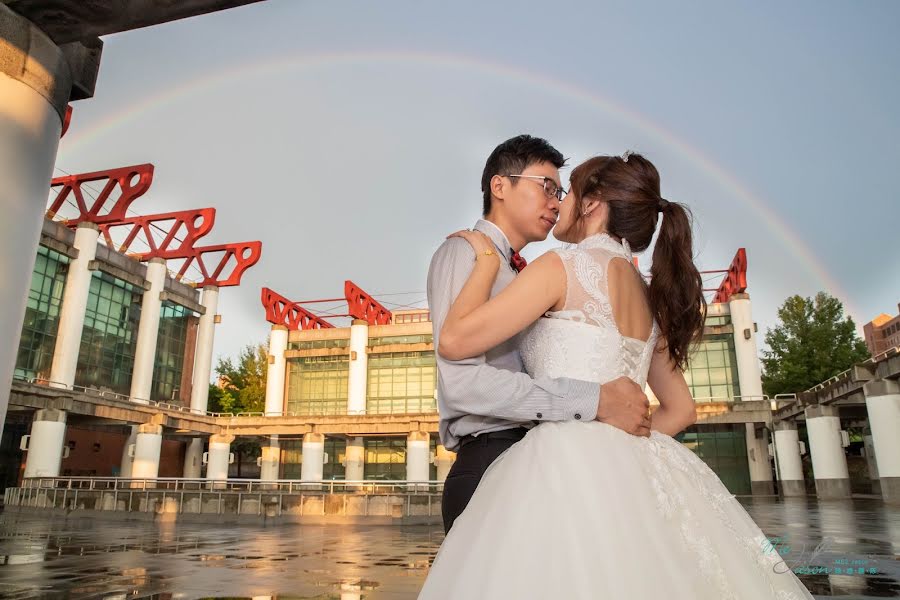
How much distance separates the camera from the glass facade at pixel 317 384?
4722cm

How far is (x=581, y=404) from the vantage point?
212cm

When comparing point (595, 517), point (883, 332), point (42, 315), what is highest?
point (883, 332)

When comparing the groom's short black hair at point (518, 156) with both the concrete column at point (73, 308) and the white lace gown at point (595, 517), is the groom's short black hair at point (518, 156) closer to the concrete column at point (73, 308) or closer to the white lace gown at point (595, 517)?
the white lace gown at point (595, 517)

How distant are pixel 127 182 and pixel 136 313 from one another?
891cm

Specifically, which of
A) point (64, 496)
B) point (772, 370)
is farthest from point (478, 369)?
point (772, 370)

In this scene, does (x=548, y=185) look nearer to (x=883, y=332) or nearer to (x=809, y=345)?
(x=809, y=345)

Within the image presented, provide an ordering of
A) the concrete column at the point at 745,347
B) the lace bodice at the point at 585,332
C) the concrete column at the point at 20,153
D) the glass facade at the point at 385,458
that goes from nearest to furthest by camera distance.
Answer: the lace bodice at the point at 585,332, the concrete column at the point at 20,153, the concrete column at the point at 745,347, the glass facade at the point at 385,458

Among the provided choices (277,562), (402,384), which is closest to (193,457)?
(402,384)

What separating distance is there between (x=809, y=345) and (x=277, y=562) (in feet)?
137

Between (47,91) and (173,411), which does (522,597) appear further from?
(173,411)

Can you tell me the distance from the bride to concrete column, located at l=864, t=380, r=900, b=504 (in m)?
22.7

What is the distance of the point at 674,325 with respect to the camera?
2428 mm

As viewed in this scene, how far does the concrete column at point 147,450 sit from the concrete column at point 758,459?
34.9 meters

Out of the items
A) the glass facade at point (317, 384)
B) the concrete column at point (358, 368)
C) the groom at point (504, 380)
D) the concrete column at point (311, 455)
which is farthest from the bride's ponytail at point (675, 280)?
the glass facade at point (317, 384)
